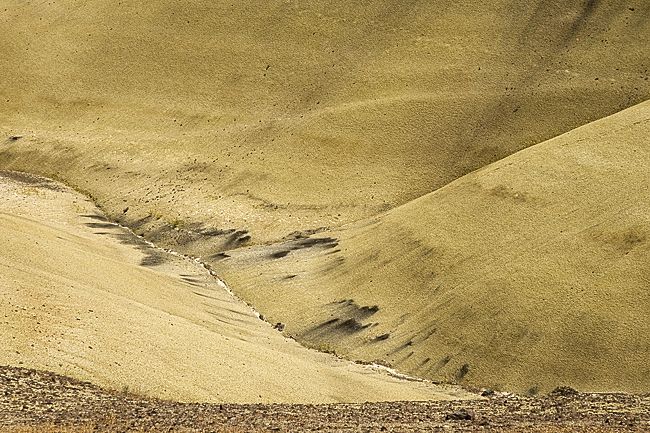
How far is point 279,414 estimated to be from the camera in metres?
27.3

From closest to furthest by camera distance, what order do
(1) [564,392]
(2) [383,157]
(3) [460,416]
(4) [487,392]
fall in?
(3) [460,416], (1) [564,392], (4) [487,392], (2) [383,157]

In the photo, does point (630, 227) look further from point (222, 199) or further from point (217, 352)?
point (222, 199)

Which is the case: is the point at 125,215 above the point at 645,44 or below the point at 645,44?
below

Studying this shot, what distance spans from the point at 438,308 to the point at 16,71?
44.4 m

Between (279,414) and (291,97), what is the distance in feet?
147

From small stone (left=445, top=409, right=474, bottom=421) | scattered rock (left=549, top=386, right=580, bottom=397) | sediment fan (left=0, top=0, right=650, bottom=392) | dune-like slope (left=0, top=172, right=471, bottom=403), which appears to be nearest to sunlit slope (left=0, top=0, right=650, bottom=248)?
sediment fan (left=0, top=0, right=650, bottom=392)

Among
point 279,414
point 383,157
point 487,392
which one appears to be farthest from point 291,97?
point 279,414

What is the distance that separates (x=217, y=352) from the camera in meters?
36.1

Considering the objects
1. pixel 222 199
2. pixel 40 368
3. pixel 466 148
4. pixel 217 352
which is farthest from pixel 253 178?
pixel 40 368

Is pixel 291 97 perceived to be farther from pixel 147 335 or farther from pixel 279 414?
pixel 279 414

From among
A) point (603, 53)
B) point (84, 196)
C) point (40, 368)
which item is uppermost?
point (40, 368)

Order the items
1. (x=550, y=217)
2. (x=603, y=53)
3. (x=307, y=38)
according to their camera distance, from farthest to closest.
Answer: (x=307, y=38)
(x=603, y=53)
(x=550, y=217)

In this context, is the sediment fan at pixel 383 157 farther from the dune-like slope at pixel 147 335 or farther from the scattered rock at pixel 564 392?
the dune-like slope at pixel 147 335

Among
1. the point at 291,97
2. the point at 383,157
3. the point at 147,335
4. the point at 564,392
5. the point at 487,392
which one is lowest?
the point at 383,157
